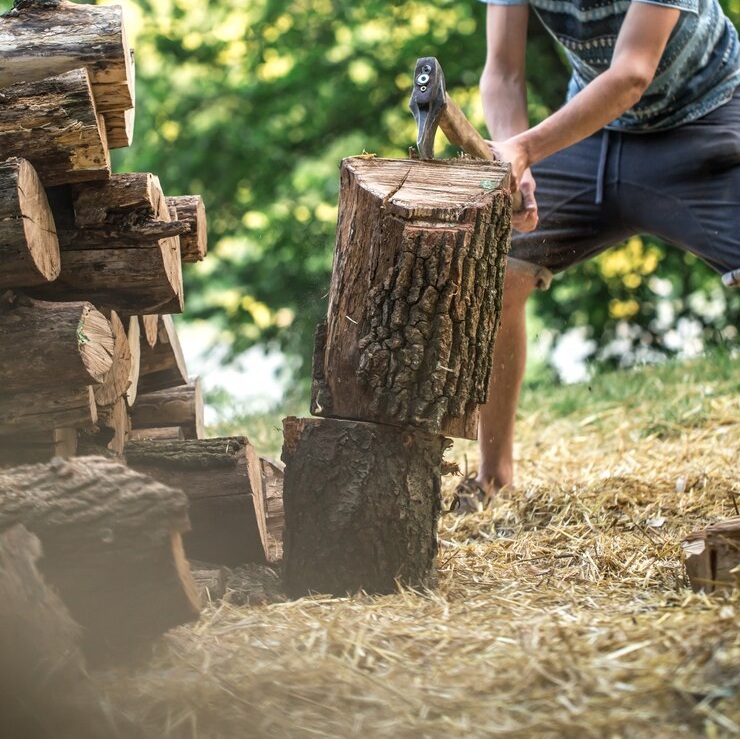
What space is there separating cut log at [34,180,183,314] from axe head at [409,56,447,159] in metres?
0.73

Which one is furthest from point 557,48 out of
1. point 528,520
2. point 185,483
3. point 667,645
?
point 667,645

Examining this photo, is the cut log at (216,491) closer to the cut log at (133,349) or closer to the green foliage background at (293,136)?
the cut log at (133,349)

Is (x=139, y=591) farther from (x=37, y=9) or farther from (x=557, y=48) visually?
(x=557, y=48)

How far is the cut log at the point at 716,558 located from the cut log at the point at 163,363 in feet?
6.18

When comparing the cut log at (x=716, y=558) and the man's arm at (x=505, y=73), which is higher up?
the man's arm at (x=505, y=73)

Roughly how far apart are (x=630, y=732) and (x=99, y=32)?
6.81ft

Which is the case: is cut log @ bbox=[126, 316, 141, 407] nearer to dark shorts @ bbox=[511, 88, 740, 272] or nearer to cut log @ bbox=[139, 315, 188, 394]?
cut log @ bbox=[139, 315, 188, 394]

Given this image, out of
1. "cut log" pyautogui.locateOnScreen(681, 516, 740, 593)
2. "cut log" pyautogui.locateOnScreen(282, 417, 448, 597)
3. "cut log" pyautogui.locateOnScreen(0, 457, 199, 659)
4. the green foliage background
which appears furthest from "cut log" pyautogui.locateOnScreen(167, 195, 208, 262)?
the green foliage background

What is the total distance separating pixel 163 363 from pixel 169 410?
0.17 m

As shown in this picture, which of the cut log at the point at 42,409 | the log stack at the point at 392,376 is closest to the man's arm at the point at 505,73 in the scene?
the log stack at the point at 392,376

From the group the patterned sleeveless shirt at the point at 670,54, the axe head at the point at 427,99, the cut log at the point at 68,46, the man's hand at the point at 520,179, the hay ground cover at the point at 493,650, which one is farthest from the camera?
the patterned sleeveless shirt at the point at 670,54

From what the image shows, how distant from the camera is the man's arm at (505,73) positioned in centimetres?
350

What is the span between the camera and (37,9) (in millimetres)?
2568

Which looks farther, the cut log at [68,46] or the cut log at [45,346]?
the cut log at [68,46]
